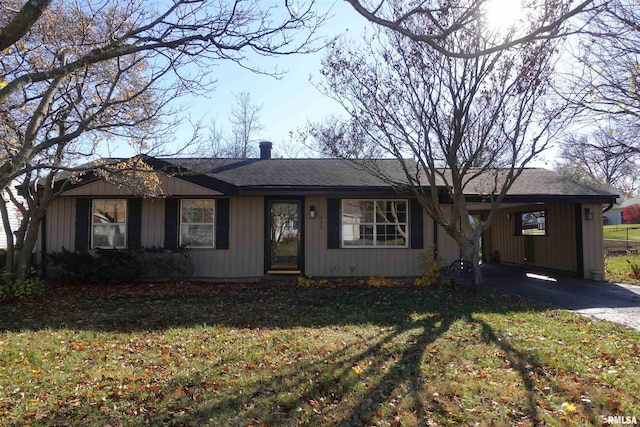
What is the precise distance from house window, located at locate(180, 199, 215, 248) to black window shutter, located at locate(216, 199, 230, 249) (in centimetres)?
20

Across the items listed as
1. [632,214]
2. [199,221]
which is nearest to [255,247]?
[199,221]

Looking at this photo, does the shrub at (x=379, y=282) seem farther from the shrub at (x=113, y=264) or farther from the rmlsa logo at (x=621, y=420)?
the rmlsa logo at (x=621, y=420)

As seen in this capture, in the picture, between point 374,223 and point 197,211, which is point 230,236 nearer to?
point 197,211

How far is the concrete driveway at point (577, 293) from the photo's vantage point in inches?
299

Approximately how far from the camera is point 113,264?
10336 millimetres

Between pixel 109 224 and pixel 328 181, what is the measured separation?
602 cm

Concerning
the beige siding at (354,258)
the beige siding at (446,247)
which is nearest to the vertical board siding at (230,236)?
the beige siding at (354,258)

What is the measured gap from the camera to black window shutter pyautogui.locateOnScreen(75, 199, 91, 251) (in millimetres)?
11000

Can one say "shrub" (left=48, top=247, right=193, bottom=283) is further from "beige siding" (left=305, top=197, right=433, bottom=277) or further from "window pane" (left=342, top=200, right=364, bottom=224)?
"window pane" (left=342, top=200, right=364, bottom=224)

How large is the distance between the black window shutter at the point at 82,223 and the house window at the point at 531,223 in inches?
545

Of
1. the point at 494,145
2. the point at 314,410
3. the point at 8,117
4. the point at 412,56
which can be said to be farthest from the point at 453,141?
the point at 8,117

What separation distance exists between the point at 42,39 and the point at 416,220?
909 centimetres

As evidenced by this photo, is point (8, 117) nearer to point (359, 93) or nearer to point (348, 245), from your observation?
point (359, 93)

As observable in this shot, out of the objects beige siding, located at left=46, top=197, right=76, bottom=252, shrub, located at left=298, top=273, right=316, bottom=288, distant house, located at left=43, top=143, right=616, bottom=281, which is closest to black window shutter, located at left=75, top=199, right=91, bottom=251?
distant house, located at left=43, top=143, right=616, bottom=281
